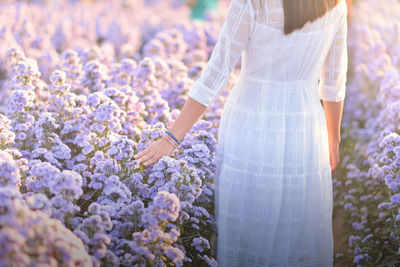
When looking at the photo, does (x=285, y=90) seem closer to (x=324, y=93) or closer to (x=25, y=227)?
(x=324, y=93)

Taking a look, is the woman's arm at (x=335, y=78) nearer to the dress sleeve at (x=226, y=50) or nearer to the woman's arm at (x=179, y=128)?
the dress sleeve at (x=226, y=50)

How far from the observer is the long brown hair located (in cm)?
194

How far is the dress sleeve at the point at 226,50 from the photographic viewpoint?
6.48ft

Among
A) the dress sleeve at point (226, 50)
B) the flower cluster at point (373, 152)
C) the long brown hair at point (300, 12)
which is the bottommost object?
the flower cluster at point (373, 152)

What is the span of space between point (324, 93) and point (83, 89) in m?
2.20

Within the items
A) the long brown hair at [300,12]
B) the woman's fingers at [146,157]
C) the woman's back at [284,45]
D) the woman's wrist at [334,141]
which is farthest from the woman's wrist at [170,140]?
the woman's wrist at [334,141]

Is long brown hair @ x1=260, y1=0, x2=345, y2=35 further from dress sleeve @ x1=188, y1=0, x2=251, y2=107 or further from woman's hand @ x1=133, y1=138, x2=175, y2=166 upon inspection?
woman's hand @ x1=133, y1=138, x2=175, y2=166

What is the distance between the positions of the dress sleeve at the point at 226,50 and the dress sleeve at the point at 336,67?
0.61 metres

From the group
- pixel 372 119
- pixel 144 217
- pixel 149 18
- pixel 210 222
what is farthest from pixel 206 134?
pixel 149 18

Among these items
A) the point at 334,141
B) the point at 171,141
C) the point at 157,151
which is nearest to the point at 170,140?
the point at 171,141

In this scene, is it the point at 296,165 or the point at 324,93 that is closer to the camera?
the point at 296,165

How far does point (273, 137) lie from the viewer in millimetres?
2256

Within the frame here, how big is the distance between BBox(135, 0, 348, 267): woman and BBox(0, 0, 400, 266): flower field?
0.24m

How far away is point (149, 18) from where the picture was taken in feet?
29.6
